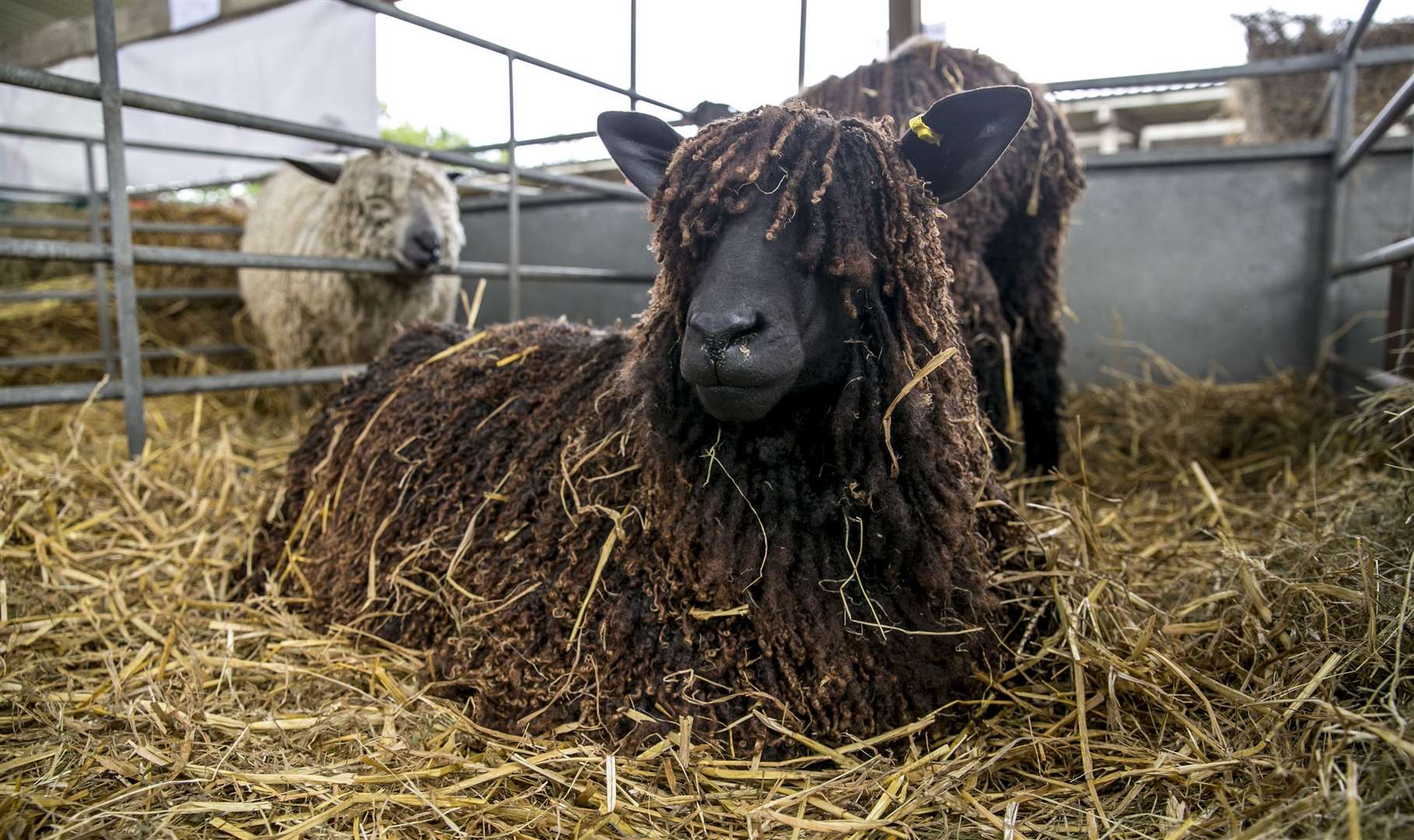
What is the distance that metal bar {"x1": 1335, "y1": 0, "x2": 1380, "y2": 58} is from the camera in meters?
3.95

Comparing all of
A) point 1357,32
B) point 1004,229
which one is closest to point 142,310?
point 1004,229

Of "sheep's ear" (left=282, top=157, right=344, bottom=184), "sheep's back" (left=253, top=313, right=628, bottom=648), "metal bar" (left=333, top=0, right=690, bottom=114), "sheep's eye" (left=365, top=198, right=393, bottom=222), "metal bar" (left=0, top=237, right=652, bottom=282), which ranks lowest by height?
"sheep's back" (left=253, top=313, right=628, bottom=648)

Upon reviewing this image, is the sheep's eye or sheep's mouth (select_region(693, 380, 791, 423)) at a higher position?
the sheep's eye

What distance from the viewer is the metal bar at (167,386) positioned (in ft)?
9.84

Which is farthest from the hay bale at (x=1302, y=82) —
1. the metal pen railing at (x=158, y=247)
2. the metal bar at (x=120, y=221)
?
the metal bar at (x=120, y=221)

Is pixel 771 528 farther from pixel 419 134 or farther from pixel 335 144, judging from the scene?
pixel 419 134

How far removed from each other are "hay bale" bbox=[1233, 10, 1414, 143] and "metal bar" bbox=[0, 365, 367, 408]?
27.6 feet

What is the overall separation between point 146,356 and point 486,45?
4.18 m

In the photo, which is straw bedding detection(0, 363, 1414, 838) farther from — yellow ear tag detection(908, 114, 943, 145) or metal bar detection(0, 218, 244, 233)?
metal bar detection(0, 218, 244, 233)

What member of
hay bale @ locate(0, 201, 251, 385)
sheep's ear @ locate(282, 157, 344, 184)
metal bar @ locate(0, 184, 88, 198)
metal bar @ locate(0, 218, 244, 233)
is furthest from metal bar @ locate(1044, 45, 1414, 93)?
metal bar @ locate(0, 184, 88, 198)

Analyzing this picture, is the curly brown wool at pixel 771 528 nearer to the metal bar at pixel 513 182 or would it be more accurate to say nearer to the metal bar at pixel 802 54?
the metal bar at pixel 513 182

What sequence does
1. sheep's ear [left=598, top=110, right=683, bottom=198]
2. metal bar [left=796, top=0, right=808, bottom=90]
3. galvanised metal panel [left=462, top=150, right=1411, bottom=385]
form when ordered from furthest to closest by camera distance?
metal bar [left=796, top=0, right=808, bottom=90] → galvanised metal panel [left=462, top=150, right=1411, bottom=385] → sheep's ear [left=598, top=110, right=683, bottom=198]

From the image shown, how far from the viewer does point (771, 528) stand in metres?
1.94

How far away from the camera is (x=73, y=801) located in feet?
5.21
